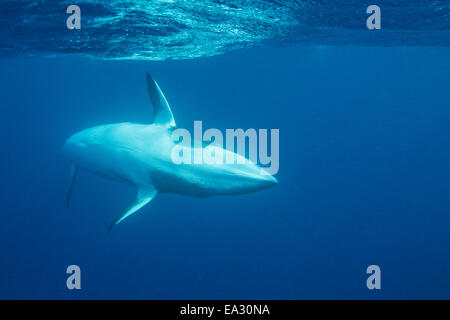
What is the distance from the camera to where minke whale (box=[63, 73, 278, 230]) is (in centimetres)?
570

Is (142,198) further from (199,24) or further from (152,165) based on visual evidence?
(199,24)

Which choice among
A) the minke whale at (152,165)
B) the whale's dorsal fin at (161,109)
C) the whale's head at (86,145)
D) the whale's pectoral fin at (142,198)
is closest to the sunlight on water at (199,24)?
the whale's dorsal fin at (161,109)

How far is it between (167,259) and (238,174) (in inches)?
1027

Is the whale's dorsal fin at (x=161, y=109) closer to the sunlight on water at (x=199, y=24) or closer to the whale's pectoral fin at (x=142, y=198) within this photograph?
the whale's pectoral fin at (x=142, y=198)

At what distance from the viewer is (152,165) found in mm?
6516

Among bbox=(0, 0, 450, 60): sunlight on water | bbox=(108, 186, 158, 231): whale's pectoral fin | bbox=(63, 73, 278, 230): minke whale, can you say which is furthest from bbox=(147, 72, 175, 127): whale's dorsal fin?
bbox=(0, 0, 450, 60): sunlight on water

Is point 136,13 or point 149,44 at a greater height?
point 149,44

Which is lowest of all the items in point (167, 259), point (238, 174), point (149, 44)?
point (167, 259)

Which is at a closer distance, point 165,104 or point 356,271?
point 165,104

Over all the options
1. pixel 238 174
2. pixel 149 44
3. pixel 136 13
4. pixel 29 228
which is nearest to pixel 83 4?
pixel 136 13

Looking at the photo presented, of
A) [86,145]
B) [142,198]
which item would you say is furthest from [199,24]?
[142,198]

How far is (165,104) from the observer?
23.4ft
